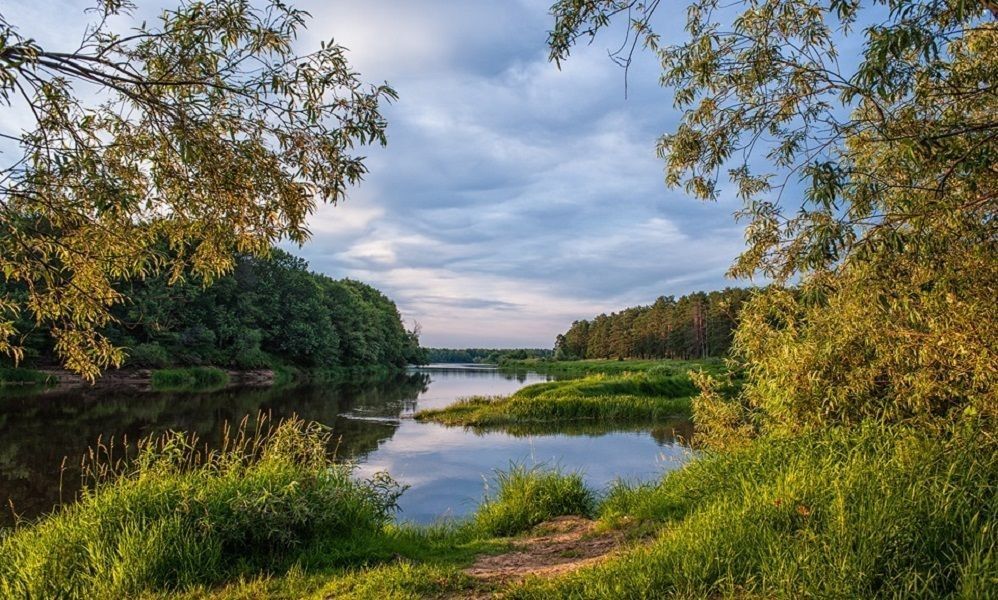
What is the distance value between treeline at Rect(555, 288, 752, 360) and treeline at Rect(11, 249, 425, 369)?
49945mm

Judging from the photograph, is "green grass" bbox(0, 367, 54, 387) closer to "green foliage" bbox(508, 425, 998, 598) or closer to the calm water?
the calm water

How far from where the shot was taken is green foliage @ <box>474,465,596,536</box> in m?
8.80

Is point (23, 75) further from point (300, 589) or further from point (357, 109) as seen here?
point (300, 589)

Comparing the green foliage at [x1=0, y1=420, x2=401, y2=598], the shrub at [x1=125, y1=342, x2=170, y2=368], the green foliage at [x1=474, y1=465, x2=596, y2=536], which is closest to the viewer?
the green foliage at [x1=0, y1=420, x2=401, y2=598]

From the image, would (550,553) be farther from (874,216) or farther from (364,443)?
(364,443)

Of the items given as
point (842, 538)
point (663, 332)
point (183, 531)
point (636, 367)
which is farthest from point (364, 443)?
point (663, 332)

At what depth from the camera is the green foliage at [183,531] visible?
5945mm

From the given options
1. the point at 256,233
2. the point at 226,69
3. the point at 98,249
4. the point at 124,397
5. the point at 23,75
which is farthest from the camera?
the point at 124,397

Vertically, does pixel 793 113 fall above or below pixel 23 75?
above

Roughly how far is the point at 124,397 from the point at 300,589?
3332 cm

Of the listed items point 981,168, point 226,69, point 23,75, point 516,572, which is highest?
point 226,69

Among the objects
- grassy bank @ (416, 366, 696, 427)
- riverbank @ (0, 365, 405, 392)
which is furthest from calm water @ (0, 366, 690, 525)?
riverbank @ (0, 365, 405, 392)

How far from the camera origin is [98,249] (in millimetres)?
6016

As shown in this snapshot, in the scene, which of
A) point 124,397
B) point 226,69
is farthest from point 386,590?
point 124,397
